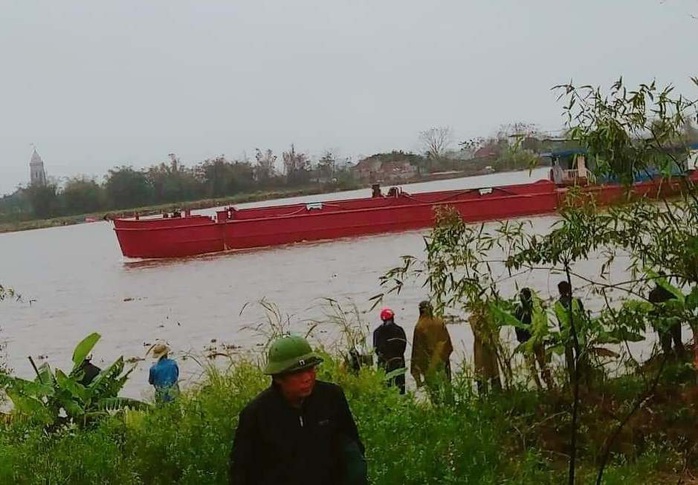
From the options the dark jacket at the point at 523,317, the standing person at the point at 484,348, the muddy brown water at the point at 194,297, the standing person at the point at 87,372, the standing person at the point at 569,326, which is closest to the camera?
the standing person at the point at 569,326

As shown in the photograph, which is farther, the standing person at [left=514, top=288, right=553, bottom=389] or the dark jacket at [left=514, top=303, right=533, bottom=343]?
the dark jacket at [left=514, top=303, right=533, bottom=343]

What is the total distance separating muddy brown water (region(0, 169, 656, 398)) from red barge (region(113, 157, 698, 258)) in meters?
0.65

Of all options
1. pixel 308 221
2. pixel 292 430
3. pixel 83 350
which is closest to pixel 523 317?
pixel 83 350

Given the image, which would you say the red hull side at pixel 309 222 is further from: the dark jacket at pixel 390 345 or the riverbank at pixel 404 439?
the riverbank at pixel 404 439

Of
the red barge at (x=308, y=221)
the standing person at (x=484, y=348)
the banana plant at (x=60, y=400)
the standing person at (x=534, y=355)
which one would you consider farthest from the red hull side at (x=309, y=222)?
the banana plant at (x=60, y=400)

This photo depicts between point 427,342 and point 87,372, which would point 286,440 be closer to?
point 87,372

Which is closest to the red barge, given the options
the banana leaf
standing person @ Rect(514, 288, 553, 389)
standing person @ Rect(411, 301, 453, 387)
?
standing person @ Rect(411, 301, 453, 387)

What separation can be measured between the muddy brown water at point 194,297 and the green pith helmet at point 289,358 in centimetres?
715

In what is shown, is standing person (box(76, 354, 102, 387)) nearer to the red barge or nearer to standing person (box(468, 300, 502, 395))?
standing person (box(468, 300, 502, 395))

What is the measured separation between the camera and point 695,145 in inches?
184

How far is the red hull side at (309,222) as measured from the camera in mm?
30984

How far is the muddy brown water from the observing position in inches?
645

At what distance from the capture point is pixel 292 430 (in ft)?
9.87

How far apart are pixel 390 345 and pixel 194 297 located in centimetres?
1535
